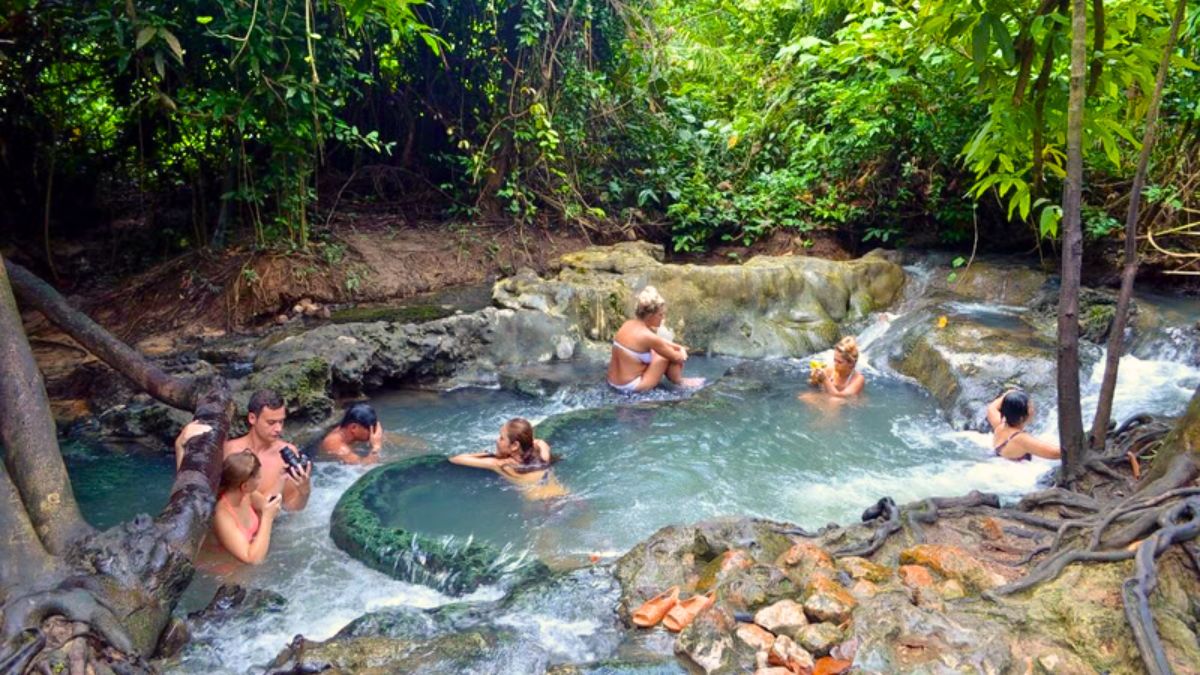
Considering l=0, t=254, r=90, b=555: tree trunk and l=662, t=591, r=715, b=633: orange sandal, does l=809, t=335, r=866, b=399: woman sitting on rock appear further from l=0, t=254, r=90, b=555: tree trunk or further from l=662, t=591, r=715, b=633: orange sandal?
l=0, t=254, r=90, b=555: tree trunk

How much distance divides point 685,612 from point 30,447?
9.23 feet

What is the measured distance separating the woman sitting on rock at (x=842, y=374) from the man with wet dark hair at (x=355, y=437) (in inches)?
168

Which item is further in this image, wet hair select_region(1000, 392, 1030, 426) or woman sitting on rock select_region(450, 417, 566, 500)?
wet hair select_region(1000, 392, 1030, 426)

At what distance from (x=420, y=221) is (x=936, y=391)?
6.81 meters

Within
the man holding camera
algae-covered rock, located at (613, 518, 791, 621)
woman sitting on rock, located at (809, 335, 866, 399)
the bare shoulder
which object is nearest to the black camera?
the man holding camera

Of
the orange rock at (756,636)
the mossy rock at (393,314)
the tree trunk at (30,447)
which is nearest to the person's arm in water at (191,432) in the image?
the tree trunk at (30,447)

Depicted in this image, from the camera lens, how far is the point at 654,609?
3.65 meters

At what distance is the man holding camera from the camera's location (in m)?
5.08

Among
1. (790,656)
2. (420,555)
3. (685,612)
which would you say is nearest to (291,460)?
(420,555)

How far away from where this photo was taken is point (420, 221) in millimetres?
11070

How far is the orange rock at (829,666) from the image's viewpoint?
2.89m

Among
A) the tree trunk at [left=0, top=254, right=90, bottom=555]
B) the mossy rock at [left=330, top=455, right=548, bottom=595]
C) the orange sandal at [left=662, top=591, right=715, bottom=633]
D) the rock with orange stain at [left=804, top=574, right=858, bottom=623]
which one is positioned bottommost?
the mossy rock at [left=330, top=455, right=548, bottom=595]

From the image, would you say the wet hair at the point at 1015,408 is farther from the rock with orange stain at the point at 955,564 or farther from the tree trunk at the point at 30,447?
the tree trunk at the point at 30,447

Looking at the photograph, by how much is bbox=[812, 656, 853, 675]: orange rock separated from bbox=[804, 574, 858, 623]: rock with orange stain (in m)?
0.20
